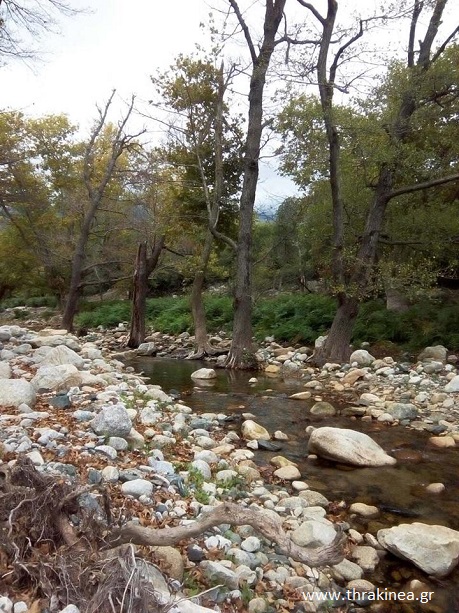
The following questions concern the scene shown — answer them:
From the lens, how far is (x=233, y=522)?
247 cm

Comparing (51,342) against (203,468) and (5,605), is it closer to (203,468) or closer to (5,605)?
(203,468)

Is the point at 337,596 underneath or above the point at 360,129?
underneath

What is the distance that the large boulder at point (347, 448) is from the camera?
16.6 feet

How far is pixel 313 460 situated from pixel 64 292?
23.4 metres

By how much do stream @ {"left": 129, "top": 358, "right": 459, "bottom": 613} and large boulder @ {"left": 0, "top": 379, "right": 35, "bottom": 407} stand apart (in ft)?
7.93

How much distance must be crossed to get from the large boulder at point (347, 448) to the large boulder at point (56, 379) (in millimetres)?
2893

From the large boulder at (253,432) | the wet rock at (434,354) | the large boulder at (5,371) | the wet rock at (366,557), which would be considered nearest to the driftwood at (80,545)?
the wet rock at (366,557)

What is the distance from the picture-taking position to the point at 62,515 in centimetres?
230

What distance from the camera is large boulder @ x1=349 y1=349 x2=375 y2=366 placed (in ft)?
35.6

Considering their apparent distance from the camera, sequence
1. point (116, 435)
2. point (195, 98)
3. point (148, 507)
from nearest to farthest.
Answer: point (148, 507)
point (116, 435)
point (195, 98)

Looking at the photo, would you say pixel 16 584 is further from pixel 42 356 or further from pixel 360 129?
pixel 360 129

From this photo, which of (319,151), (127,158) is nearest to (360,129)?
(319,151)

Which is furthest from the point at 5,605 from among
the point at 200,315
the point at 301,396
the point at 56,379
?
the point at 200,315

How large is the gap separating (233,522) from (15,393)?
3203mm
